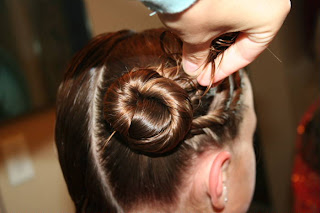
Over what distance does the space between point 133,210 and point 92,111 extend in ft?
0.70

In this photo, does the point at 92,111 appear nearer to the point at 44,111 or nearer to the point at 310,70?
the point at 44,111

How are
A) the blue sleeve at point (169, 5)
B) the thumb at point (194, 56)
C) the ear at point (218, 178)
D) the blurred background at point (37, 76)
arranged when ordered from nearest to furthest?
the blue sleeve at point (169, 5) → the thumb at point (194, 56) → the ear at point (218, 178) → the blurred background at point (37, 76)

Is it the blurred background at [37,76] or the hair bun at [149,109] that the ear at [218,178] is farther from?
the blurred background at [37,76]

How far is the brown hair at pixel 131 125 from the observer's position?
1.82 ft

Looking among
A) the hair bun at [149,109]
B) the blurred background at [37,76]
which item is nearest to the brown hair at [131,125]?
the hair bun at [149,109]

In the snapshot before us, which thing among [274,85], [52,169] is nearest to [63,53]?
[52,169]

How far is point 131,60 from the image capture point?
63cm

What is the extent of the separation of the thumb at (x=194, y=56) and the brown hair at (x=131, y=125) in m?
0.04

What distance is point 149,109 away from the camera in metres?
0.55

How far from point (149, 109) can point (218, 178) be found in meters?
0.20

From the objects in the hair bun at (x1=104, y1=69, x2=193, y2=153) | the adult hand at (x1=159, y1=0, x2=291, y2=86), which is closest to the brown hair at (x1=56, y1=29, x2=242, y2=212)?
the hair bun at (x1=104, y1=69, x2=193, y2=153)

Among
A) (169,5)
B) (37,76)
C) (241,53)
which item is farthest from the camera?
(37,76)

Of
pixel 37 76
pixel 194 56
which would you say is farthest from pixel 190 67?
pixel 37 76

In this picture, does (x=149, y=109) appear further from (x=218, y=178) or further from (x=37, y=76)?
(x=37, y=76)
